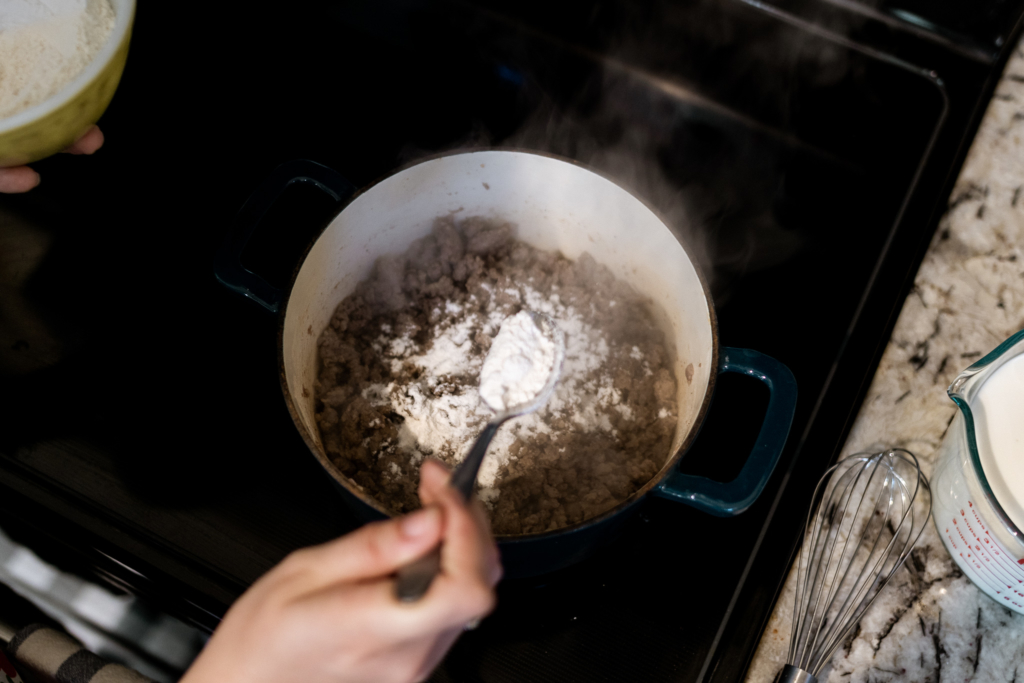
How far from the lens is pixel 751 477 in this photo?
0.50m

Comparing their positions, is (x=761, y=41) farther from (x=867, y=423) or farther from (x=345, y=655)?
(x=345, y=655)

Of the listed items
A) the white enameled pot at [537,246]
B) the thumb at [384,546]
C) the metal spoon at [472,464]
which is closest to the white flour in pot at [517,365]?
the metal spoon at [472,464]

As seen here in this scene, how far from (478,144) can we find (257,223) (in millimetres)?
329

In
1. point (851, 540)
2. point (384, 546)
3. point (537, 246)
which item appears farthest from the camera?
point (537, 246)

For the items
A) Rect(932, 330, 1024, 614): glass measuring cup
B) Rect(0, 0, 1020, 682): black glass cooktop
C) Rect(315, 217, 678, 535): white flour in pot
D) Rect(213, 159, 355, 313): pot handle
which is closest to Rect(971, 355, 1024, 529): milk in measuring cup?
Rect(932, 330, 1024, 614): glass measuring cup

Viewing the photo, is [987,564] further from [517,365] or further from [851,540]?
[517,365]

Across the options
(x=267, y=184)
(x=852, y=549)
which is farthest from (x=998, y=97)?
(x=267, y=184)

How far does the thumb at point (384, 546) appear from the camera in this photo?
34 cm

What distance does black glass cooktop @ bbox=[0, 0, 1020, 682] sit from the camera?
621 mm

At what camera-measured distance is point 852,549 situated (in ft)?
1.95

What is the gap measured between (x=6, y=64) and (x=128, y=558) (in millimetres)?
425

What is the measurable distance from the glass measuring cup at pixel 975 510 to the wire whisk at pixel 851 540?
0.03 m

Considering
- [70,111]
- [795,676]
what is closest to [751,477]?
[795,676]

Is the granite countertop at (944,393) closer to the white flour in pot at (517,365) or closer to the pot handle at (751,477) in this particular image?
the pot handle at (751,477)
